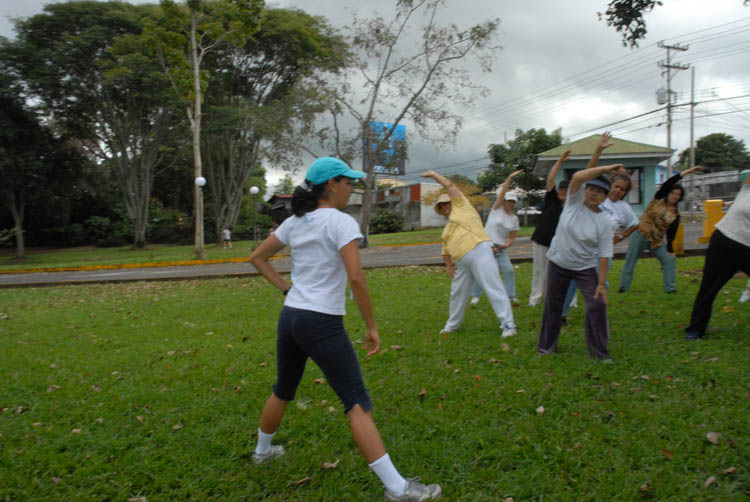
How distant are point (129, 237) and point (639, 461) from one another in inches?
1822

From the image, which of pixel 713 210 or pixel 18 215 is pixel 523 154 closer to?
pixel 713 210

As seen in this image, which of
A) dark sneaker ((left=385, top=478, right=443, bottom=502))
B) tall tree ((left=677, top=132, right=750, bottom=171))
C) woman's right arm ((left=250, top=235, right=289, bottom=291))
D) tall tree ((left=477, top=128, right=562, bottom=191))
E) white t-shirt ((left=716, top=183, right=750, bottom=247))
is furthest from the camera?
tall tree ((left=677, top=132, right=750, bottom=171))

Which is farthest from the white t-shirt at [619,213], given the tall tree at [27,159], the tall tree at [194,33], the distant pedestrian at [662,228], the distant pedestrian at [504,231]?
the tall tree at [27,159]

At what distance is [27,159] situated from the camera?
97.9ft

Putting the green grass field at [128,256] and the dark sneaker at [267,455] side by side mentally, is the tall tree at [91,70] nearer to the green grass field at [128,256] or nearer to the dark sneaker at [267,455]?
the green grass field at [128,256]

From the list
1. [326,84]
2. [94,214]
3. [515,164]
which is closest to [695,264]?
[326,84]

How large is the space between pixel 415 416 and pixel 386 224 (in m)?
43.4

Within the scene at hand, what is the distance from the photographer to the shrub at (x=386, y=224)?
1852 inches

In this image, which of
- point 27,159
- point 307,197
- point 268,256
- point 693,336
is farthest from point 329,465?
point 27,159

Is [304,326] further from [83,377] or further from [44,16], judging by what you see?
[44,16]

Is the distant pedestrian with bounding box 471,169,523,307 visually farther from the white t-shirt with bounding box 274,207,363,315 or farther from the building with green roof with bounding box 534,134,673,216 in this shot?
the building with green roof with bounding box 534,134,673,216

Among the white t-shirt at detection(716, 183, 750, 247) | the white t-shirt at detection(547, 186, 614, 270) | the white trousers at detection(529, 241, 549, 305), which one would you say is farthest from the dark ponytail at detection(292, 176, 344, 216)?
the white trousers at detection(529, 241, 549, 305)

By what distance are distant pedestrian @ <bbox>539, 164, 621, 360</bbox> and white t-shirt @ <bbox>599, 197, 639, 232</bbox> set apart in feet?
8.82

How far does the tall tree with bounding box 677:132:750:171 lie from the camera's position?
54409 millimetres
